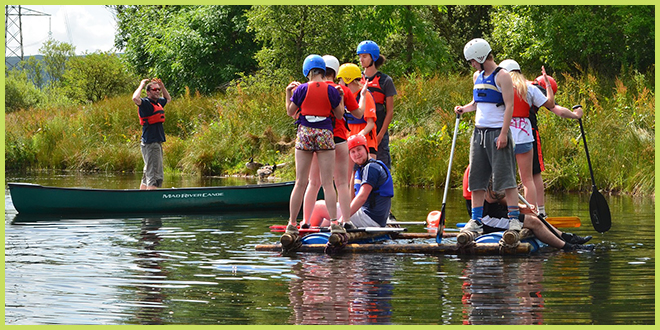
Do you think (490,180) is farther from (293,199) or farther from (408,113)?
(408,113)

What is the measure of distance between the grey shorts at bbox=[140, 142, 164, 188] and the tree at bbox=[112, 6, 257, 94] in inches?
840

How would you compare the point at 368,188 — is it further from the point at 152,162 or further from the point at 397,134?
the point at 397,134

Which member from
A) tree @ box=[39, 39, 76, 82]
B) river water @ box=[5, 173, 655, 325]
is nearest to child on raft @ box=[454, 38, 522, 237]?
river water @ box=[5, 173, 655, 325]

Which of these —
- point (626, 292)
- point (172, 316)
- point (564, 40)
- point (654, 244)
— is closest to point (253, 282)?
point (172, 316)

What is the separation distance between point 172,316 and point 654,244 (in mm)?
5029

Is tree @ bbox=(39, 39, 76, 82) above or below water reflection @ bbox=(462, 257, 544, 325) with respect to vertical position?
above

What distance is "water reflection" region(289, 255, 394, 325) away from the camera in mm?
5129

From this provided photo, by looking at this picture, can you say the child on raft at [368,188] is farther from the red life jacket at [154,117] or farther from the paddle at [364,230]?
the red life jacket at [154,117]

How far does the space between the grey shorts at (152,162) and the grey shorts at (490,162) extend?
5.83 meters

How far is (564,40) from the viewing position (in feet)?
79.9

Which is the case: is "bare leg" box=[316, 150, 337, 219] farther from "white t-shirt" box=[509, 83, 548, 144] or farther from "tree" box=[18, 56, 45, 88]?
"tree" box=[18, 56, 45, 88]

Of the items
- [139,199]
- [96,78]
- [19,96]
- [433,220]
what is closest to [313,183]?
[433,220]

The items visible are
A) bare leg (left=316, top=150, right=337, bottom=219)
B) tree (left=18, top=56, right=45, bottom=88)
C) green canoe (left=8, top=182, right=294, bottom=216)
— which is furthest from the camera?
tree (left=18, top=56, right=45, bottom=88)

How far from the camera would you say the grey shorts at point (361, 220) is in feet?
27.4
